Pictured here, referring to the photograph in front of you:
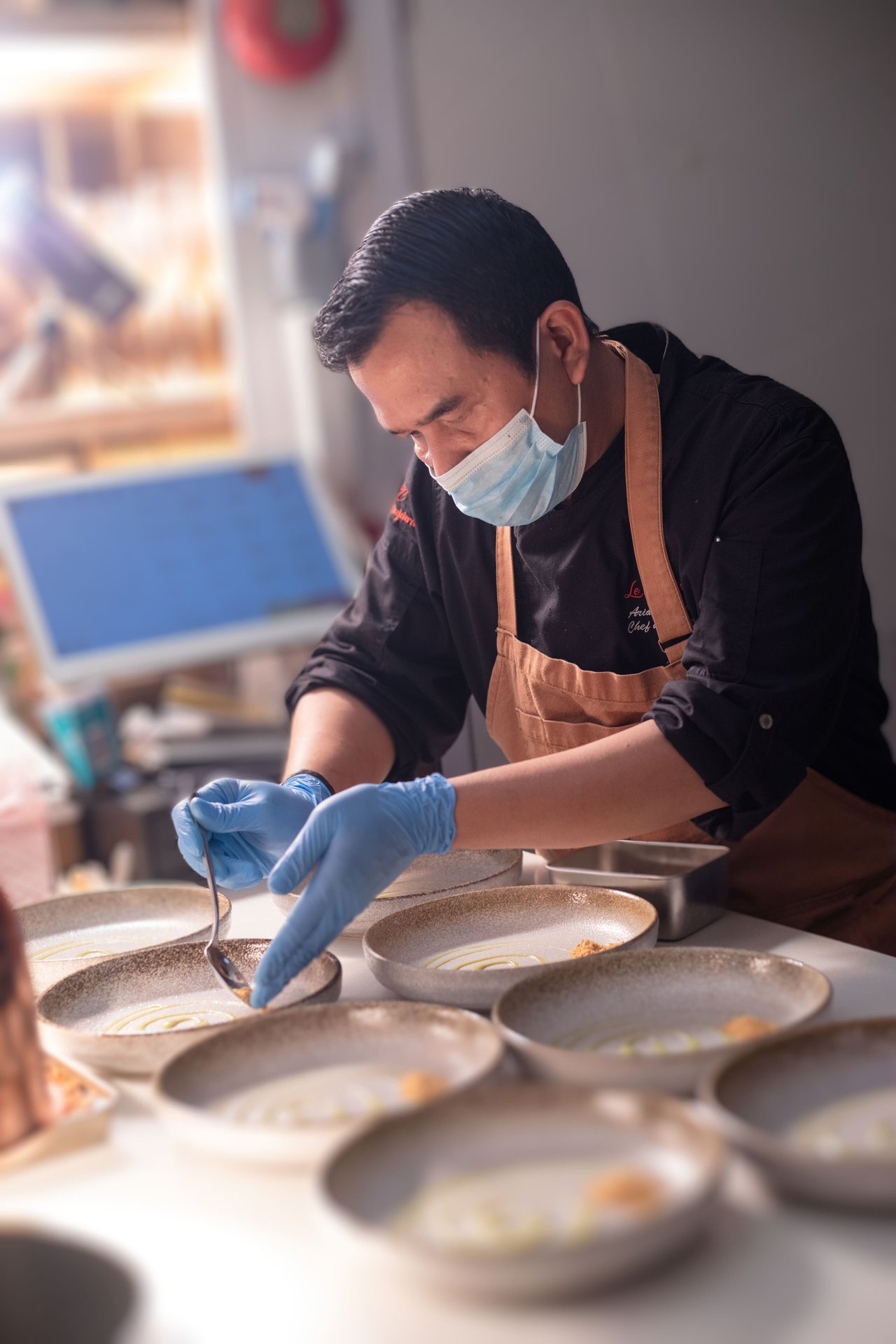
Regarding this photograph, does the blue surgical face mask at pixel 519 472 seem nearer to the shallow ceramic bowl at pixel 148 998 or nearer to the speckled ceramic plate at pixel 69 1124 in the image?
the shallow ceramic bowl at pixel 148 998

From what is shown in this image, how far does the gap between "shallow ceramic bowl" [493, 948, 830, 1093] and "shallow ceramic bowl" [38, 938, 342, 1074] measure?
204 mm

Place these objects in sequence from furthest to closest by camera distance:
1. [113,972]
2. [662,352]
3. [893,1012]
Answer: [662,352] < [113,972] < [893,1012]

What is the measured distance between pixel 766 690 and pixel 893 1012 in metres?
0.36

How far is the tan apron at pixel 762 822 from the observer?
1532mm

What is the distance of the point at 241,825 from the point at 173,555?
219cm

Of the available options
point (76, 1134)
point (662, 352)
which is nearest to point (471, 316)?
point (662, 352)

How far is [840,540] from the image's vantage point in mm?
1388

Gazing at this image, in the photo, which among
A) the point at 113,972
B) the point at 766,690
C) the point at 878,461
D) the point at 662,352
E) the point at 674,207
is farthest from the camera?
the point at 674,207

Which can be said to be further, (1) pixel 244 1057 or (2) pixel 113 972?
(2) pixel 113 972

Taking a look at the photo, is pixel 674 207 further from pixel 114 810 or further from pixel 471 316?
pixel 114 810

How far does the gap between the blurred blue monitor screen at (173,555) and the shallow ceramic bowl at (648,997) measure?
2.36 metres

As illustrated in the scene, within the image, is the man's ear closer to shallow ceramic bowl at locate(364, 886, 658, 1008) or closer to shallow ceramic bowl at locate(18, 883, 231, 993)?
shallow ceramic bowl at locate(364, 886, 658, 1008)

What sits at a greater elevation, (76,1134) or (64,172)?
(64,172)

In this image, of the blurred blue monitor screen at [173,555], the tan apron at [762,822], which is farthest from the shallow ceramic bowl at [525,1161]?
the blurred blue monitor screen at [173,555]
